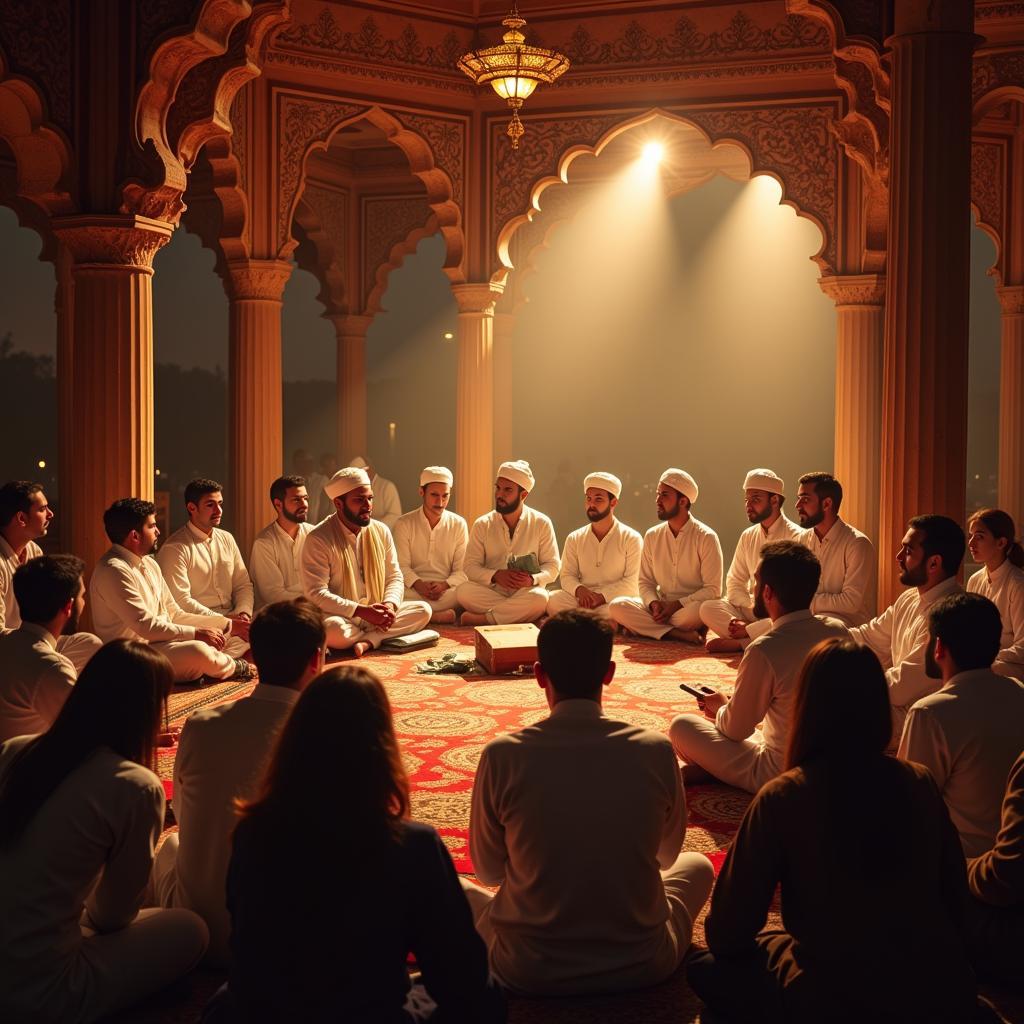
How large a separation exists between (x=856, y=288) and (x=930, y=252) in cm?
392

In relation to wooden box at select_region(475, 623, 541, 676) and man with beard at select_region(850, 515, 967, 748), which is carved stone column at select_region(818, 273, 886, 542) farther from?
man with beard at select_region(850, 515, 967, 748)

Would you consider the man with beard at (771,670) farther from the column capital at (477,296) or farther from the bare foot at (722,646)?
the column capital at (477,296)

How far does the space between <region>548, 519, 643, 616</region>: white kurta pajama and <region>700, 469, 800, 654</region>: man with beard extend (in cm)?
74

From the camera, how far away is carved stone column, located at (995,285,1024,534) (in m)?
9.69

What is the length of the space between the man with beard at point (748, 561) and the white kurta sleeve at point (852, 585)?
47 cm

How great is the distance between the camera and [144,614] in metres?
5.50

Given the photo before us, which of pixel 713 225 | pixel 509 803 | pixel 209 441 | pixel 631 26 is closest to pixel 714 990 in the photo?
pixel 509 803

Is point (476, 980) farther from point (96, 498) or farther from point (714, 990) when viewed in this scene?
point (96, 498)

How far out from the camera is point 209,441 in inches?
602

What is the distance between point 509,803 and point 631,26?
7270 mm

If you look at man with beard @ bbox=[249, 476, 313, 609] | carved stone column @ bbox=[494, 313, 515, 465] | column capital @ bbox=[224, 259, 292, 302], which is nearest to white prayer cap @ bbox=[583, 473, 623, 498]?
man with beard @ bbox=[249, 476, 313, 609]

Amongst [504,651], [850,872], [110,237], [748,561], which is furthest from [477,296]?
[850,872]

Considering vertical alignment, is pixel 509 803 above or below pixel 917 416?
below

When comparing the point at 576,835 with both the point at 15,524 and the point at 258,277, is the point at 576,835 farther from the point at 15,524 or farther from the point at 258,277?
the point at 258,277
